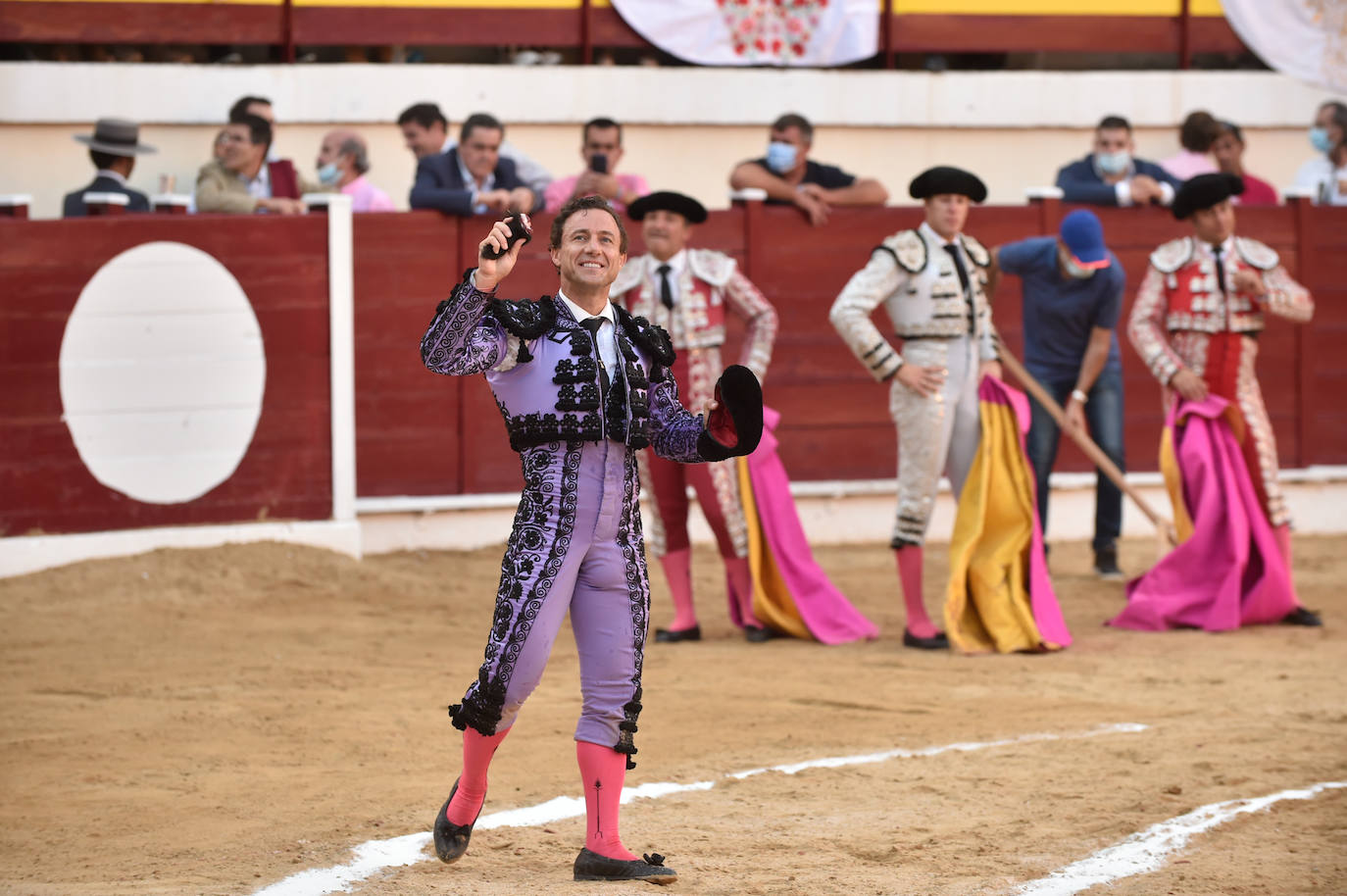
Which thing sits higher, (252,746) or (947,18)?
(947,18)

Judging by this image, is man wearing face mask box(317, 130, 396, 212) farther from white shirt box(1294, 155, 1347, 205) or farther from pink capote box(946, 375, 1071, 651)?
white shirt box(1294, 155, 1347, 205)

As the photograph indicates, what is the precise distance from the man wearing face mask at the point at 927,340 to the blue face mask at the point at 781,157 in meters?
2.28

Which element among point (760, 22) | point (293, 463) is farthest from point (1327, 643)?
point (760, 22)

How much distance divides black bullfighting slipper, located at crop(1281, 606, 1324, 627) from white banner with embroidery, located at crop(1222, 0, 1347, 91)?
5.62 meters

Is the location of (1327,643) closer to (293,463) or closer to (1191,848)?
(1191,848)

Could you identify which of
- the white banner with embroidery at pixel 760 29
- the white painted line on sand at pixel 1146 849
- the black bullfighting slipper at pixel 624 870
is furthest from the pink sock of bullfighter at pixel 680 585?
the white banner with embroidery at pixel 760 29

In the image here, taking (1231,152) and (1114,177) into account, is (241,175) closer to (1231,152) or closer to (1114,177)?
(1114,177)

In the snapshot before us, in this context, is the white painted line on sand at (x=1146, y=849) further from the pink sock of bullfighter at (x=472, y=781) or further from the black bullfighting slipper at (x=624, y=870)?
the pink sock of bullfighter at (x=472, y=781)

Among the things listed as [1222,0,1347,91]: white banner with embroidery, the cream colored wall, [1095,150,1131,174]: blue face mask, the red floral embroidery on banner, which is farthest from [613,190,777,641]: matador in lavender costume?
[1222,0,1347,91]: white banner with embroidery

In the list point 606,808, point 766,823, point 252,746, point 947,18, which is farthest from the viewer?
point 947,18

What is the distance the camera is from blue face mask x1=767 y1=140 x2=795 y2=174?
8.68 metres

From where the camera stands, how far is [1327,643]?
6.53 metres

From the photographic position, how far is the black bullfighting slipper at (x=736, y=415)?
11.5ft

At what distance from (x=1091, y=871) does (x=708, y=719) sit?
179cm
